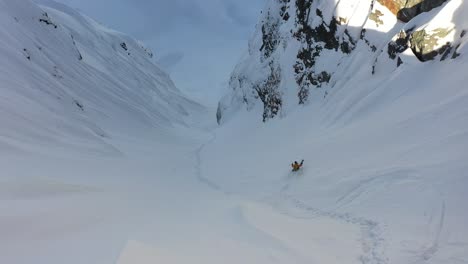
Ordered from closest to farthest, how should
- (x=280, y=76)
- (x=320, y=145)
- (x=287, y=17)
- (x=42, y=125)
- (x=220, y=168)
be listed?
(x=320, y=145)
(x=42, y=125)
(x=220, y=168)
(x=280, y=76)
(x=287, y=17)

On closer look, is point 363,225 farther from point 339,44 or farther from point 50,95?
point 50,95

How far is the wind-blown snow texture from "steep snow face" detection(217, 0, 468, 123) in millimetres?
185

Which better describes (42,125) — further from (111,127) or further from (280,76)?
(280,76)

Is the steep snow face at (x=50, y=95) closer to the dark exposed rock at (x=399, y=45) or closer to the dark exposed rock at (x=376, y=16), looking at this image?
the dark exposed rock at (x=399, y=45)

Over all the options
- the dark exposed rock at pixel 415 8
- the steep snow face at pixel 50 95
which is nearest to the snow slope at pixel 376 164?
the dark exposed rock at pixel 415 8

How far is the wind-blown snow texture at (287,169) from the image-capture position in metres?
10.9

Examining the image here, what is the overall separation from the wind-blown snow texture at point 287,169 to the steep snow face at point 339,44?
0.61ft

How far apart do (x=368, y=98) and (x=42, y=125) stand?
24431 millimetres

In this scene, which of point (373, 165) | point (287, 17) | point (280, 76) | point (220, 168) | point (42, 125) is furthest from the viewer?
point (287, 17)

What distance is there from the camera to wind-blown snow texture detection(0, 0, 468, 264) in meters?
10.9

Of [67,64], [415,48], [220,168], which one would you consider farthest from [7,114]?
[67,64]

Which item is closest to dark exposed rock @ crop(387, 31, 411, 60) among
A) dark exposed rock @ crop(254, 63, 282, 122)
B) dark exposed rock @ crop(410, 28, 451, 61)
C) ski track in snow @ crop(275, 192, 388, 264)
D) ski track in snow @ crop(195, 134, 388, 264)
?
dark exposed rock @ crop(410, 28, 451, 61)

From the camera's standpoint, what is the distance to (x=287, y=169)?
993 inches

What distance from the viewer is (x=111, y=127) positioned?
5084cm
